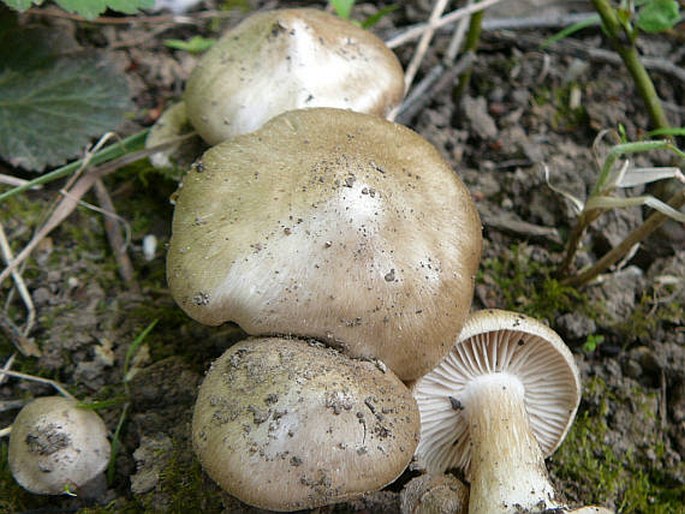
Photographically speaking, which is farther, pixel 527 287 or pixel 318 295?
pixel 527 287

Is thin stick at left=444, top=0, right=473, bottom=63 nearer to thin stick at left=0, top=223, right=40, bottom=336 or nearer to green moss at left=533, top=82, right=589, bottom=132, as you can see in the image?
green moss at left=533, top=82, right=589, bottom=132

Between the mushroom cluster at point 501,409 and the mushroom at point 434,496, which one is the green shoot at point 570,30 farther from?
the mushroom at point 434,496

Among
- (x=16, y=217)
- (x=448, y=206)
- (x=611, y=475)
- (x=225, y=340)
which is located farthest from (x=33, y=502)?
(x=611, y=475)

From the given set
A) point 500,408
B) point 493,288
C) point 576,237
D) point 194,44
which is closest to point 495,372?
point 500,408

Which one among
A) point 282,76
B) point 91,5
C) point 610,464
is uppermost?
point 91,5

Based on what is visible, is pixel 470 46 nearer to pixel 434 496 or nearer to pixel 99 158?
pixel 99 158
